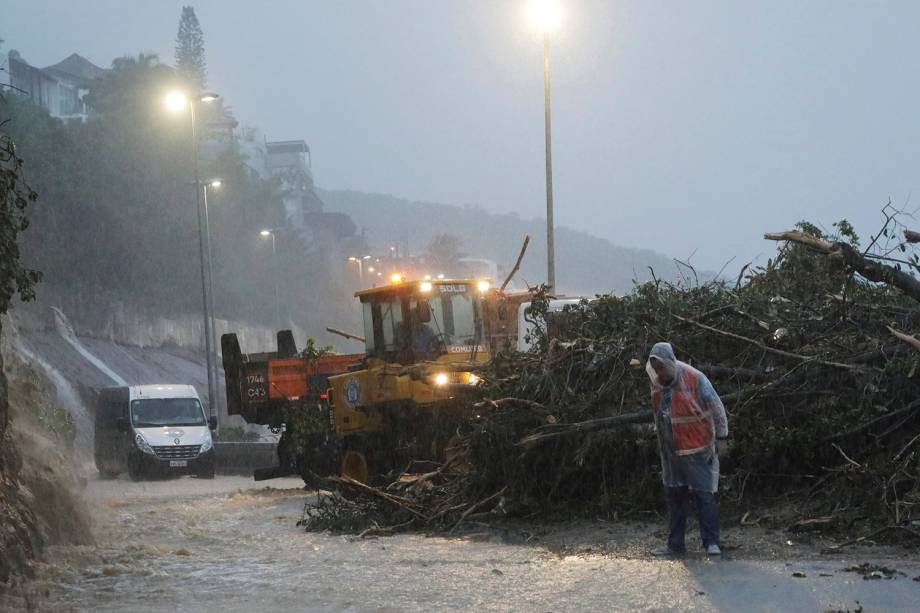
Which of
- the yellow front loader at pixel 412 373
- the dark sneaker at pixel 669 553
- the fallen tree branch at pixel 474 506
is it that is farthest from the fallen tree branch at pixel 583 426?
the yellow front loader at pixel 412 373

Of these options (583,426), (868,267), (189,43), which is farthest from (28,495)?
(189,43)

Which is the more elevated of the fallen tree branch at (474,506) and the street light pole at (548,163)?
the street light pole at (548,163)

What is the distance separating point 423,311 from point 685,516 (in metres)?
7.65

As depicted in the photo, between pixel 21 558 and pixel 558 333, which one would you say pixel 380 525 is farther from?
pixel 21 558

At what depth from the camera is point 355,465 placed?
737 inches

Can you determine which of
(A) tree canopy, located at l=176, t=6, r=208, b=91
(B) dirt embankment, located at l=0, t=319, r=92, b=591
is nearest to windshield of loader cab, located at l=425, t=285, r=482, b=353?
(B) dirt embankment, located at l=0, t=319, r=92, b=591

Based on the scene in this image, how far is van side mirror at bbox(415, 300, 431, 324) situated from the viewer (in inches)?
705

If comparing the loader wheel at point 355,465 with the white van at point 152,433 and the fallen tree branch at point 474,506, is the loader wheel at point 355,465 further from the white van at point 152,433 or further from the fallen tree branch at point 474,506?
the white van at point 152,433

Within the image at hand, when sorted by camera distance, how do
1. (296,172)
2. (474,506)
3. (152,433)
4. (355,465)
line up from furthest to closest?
(296,172) → (152,433) → (355,465) → (474,506)

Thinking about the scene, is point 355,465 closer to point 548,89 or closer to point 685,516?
point 685,516

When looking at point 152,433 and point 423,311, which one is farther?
point 152,433

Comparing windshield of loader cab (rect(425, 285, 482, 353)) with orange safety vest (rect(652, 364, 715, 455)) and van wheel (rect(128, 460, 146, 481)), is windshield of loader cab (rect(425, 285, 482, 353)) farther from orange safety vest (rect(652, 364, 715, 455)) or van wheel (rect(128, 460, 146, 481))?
van wheel (rect(128, 460, 146, 481))

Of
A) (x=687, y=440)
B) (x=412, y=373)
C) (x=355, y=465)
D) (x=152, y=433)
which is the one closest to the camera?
(x=687, y=440)

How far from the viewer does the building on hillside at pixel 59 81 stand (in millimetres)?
86062
